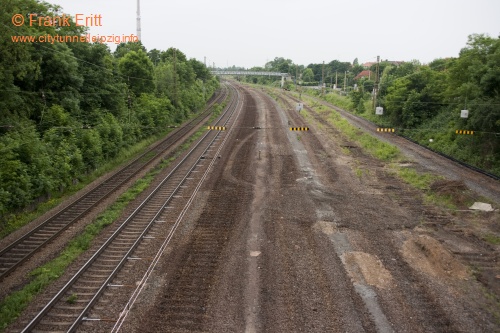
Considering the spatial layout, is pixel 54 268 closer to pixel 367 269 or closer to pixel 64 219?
pixel 64 219

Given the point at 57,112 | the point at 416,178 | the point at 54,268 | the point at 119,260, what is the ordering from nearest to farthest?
the point at 54,268 → the point at 119,260 → the point at 57,112 → the point at 416,178

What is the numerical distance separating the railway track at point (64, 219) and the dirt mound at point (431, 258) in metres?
15.2

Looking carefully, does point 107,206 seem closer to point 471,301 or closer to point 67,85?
point 67,85

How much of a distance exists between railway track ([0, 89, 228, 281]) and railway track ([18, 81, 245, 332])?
2.62 m

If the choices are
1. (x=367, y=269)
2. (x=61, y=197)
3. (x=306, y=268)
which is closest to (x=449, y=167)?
(x=367, y=269)

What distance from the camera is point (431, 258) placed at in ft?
50.1

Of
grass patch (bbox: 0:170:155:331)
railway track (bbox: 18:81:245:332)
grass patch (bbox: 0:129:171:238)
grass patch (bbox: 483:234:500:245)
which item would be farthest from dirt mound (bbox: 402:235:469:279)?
grass patch (bbox: 0:129:171:238)

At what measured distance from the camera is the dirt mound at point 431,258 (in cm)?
1417

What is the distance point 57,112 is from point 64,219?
35.6ft

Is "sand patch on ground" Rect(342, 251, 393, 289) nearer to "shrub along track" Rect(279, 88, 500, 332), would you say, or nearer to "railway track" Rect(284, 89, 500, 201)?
"shrub along track" Rect(279, 88, 500, 332)

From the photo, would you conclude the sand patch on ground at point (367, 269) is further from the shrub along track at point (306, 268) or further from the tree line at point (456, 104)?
the tree line at point (456, 104)

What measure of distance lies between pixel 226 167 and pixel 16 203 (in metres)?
14.9

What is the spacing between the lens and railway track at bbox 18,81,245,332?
11109 mm

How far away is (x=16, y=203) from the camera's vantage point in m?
18.0
